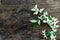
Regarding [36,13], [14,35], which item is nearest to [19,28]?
[14,35]

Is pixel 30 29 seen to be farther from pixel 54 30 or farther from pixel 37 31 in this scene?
pixel 54 30

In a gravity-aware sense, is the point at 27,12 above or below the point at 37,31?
above

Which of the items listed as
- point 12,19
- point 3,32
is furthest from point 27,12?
point 3,32

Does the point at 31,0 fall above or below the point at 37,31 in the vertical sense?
above

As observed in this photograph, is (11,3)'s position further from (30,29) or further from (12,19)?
(30,29)

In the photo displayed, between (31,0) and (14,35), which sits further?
(31,0)

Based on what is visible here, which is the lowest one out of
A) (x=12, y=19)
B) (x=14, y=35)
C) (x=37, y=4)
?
(x=14, y=35)
